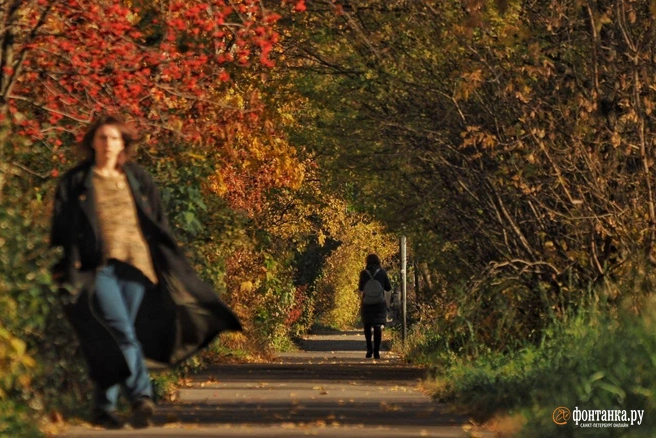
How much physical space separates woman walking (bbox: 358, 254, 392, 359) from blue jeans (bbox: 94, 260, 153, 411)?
17.4 m

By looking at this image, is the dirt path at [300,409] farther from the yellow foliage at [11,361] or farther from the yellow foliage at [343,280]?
the yellow foliage at [343,280]

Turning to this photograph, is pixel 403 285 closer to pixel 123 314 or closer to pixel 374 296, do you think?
pixel 374 296

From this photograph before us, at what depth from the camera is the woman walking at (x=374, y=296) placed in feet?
94.3

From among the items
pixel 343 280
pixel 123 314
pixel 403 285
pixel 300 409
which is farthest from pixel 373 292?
pixel 343 280

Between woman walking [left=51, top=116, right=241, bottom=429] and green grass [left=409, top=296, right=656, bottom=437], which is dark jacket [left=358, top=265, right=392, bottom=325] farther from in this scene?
woman walking [left=51, top=116, right=241, bottom=429]

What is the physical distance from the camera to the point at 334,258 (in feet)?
201

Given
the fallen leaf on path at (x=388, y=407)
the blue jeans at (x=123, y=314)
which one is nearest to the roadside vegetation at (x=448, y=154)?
the blue jeans at (x=123, y=314)

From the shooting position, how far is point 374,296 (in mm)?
28766

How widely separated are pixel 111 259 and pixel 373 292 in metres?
17.9

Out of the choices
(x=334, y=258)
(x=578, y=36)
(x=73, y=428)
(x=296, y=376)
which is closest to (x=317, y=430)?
(x=73, y=428)

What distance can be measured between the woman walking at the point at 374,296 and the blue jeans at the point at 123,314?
57.2 feet

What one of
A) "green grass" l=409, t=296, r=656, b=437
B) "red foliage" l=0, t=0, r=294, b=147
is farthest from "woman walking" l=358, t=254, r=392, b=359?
"red foliage" l=0, t=0, r=294, b=147

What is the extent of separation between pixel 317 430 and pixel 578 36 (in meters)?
6.55

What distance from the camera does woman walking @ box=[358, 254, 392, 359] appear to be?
28.7 m
